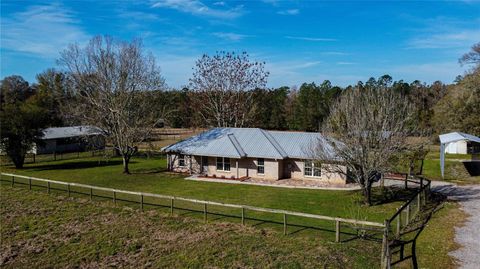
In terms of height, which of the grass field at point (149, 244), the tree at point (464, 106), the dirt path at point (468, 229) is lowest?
the grass field at point (149, 244)

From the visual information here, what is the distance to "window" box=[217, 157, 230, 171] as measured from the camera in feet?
103

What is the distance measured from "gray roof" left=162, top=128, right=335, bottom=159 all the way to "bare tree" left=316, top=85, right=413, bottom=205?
6.20 m

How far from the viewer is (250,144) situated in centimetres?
3170

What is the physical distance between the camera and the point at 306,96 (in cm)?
7381

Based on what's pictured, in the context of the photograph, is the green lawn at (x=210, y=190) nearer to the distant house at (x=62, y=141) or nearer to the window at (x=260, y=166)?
the window at (x=260, y=166)

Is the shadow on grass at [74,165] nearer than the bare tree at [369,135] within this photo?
No

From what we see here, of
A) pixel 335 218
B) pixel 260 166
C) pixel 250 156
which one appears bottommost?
pixel 335 218

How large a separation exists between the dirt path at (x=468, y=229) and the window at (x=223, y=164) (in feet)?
50.9

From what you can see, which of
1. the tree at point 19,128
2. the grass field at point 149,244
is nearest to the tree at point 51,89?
the tree at point 19,128

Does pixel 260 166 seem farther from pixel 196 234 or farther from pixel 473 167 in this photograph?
pixel 473 167

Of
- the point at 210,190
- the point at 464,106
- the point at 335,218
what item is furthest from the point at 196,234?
the point at 464,106

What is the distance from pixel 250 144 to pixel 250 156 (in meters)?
1.71

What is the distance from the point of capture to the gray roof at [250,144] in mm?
29953

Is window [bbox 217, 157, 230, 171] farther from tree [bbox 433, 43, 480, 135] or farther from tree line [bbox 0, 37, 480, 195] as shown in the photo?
tree [bbox 433, 43, 480, 135]
